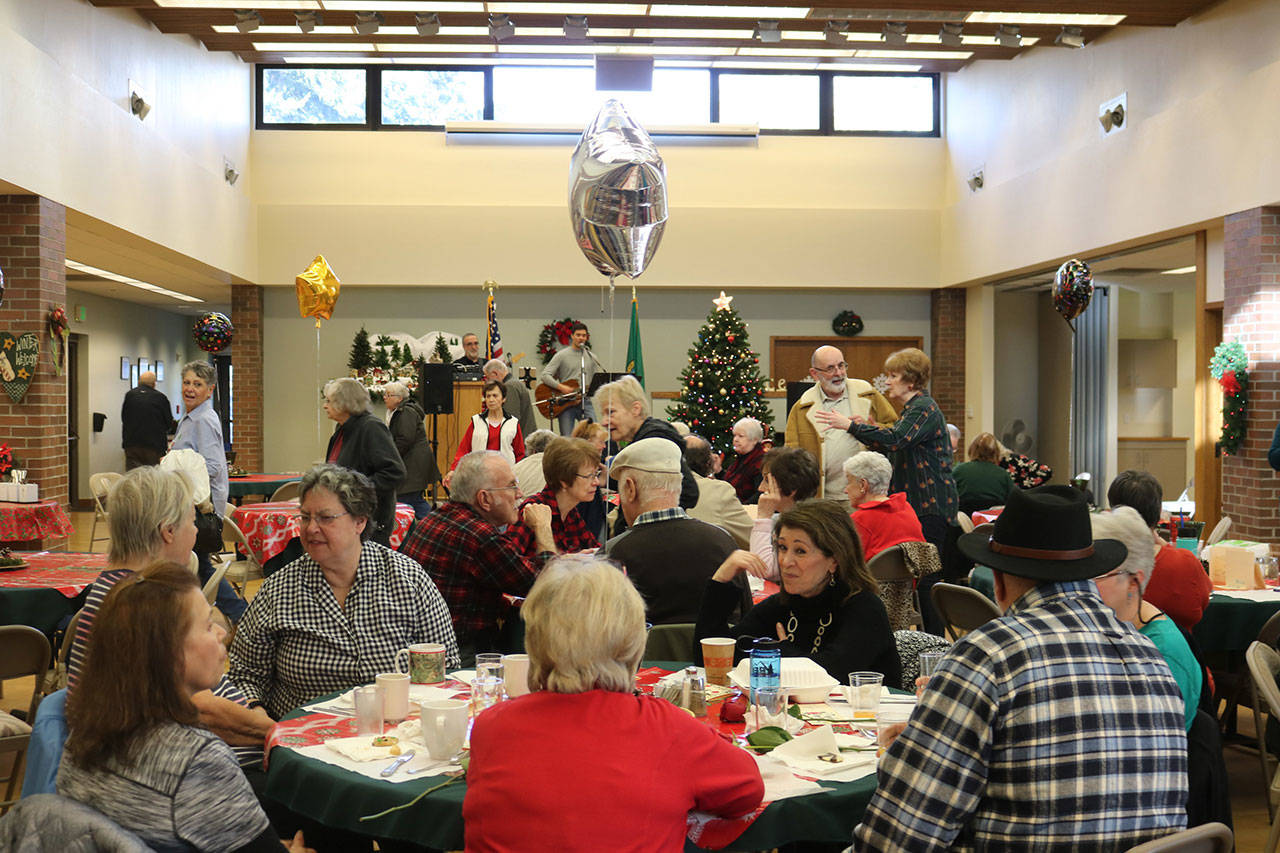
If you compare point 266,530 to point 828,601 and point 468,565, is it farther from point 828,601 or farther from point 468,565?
point 828,601

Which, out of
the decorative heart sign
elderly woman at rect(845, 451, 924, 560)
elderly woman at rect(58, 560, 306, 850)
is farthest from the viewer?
the decorative heart sign

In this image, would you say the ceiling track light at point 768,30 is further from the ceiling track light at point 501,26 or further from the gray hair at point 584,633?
the gray hair at point 584,633

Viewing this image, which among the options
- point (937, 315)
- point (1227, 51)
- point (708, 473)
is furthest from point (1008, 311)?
point (708, 473)

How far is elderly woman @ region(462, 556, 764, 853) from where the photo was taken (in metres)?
1.93

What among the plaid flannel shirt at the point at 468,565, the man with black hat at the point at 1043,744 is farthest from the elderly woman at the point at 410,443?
the man with black hat at the point at 1043,744

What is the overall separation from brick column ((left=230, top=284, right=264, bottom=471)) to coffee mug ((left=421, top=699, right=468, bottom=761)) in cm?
1341

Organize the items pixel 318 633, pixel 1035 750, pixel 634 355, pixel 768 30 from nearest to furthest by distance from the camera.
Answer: pixel 1035 750 < pixel 318 633 < pixel 634 355 < pixel 768 30

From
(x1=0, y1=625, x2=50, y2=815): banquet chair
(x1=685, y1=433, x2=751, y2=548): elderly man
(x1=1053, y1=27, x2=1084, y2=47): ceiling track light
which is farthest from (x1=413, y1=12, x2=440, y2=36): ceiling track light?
(x1=0, y1=625, x2=50, y2=815): banquet chair

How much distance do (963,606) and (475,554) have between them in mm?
2041

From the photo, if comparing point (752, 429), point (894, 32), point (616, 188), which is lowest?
point (752, 429)

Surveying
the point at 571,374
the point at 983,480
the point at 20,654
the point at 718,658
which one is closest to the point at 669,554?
the point at 718,658

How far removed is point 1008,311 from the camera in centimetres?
1558

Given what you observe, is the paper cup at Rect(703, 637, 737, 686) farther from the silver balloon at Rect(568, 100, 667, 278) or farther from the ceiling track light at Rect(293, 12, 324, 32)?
the ceiling track light at Rect(293, 12, 324, 32)

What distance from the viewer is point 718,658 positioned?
3.18 metres
